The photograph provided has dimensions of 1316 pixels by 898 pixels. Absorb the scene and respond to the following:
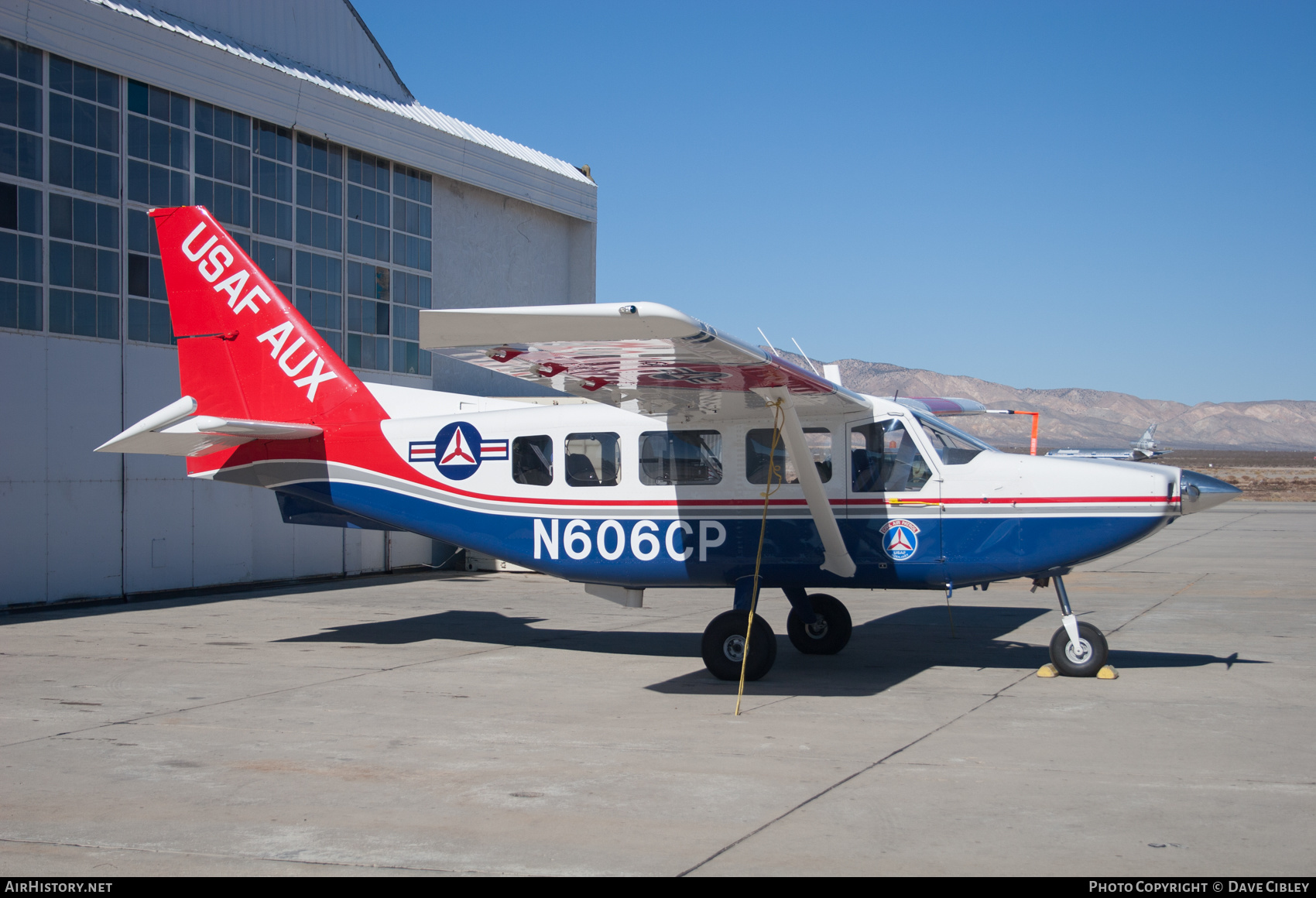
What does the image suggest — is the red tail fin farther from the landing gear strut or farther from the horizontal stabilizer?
the landing gear strut

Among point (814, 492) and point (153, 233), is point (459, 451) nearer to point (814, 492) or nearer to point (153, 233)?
point (814, 492)

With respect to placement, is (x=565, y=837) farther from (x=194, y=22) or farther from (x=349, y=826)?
(x=194, y=22)

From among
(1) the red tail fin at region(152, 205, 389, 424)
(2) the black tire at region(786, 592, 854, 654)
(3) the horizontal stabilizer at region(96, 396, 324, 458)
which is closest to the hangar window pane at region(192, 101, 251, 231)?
(1) the red tail fin at region(152, 205, 389, 424)

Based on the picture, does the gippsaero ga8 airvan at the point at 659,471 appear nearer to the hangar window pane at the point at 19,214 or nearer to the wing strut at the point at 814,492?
the wing strut at the point at 814,492

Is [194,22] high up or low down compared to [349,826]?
up

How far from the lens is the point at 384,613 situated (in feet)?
48.5

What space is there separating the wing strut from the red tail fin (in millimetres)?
4901

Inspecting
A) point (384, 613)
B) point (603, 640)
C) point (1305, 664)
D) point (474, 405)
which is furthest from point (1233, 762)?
point (384, 613)

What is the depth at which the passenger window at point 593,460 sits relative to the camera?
10.6m

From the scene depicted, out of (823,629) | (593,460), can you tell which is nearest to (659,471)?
(593,460)

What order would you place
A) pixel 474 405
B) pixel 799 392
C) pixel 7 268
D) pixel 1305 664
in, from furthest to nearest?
pixel 7 268
pixel 474 405
pixel 1305 664
pixel 799 392

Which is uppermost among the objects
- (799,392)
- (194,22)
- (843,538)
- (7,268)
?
(194,22)
